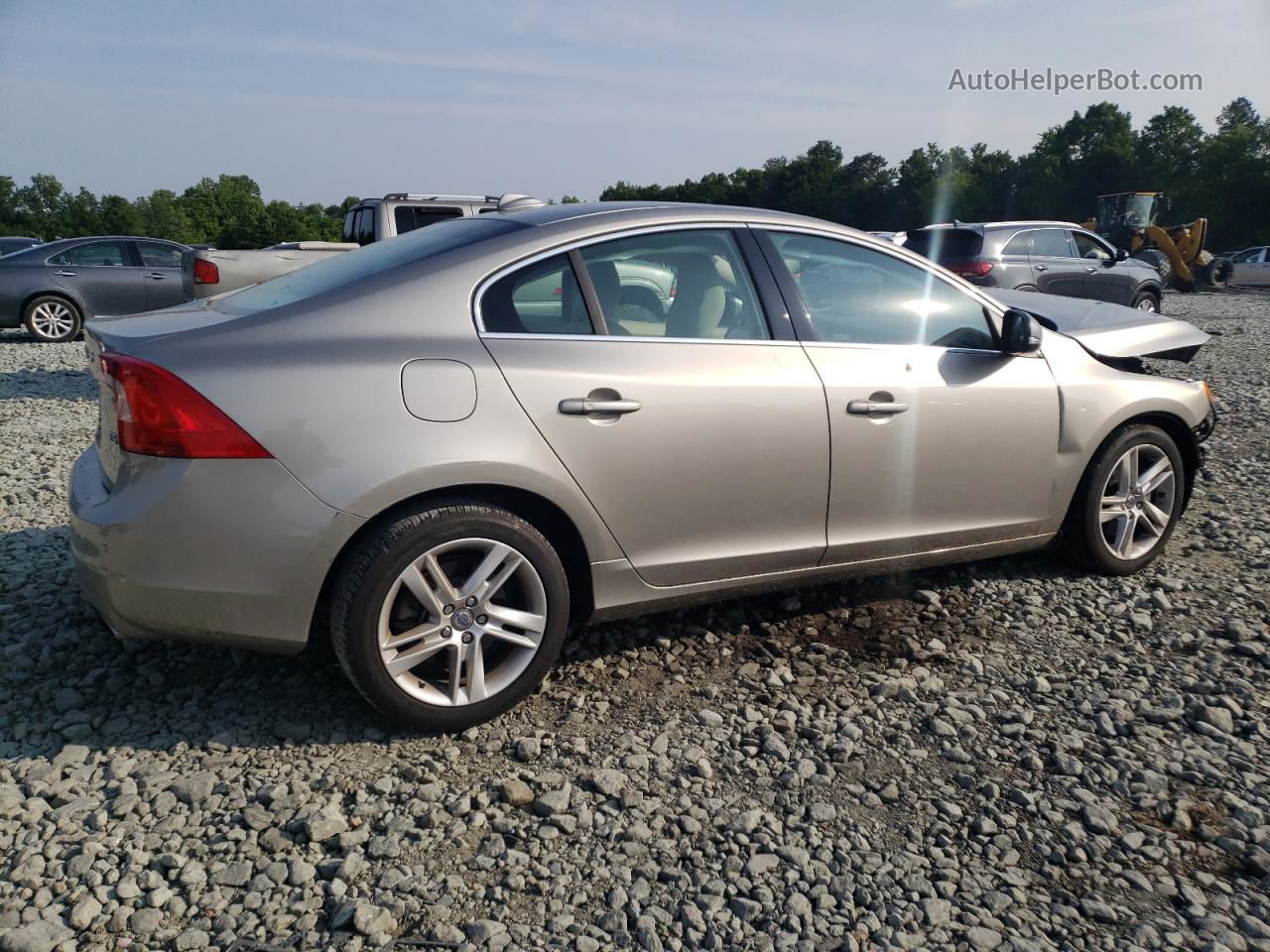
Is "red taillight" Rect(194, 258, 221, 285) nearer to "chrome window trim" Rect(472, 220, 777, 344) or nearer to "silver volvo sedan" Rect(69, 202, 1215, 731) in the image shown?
"silver volvo sedan" Rect(69, 202, 1215, 731)

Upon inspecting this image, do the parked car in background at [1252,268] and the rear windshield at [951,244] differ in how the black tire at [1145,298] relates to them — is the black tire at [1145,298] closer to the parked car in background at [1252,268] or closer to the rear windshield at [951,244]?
the rear windshield at [951,244]

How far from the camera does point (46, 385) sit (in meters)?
9.82

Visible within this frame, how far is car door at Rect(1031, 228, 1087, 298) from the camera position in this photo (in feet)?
43.6

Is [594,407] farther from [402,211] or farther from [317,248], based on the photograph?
[402,211]

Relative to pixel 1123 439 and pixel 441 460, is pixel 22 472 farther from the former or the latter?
pixel 1123 439

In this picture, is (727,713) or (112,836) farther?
(727,713)

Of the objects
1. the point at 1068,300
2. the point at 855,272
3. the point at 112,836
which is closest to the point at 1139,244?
the point at 1068,300

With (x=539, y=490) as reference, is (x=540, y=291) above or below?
above

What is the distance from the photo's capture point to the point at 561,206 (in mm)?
3705

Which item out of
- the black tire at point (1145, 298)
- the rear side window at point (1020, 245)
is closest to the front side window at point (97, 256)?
the rear side window at point (1020, 245)

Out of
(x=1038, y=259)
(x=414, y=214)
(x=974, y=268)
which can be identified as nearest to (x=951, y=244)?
(x=974, y=268)

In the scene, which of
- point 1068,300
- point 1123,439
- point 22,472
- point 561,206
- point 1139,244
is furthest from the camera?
point 1139,244

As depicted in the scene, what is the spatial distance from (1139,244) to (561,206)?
29.9 m

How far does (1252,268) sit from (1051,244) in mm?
20932
